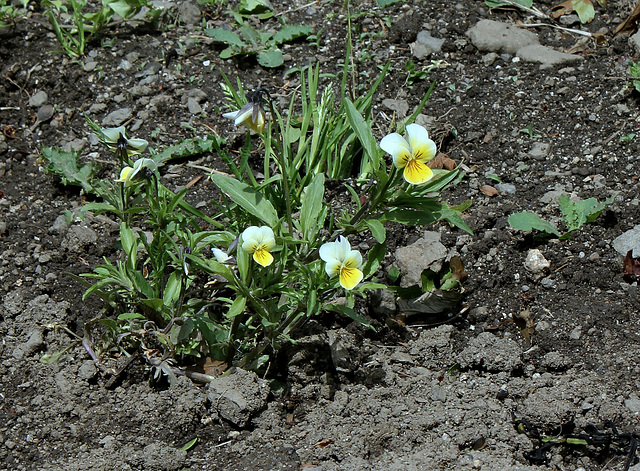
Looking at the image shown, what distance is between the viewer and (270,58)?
385 cm

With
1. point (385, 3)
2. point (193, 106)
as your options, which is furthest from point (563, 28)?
point (193, 106)

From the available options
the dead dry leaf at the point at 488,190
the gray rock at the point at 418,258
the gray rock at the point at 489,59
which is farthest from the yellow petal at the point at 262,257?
the gray rock at the point at 489,59

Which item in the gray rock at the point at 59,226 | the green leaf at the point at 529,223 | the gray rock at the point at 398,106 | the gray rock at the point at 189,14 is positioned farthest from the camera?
the gray rock at the point at 189,14

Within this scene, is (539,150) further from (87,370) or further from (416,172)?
(87,370)

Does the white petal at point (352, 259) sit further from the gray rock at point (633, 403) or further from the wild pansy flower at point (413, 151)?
the gray rock at point (633, 403)

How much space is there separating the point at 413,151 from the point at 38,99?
8.59 feet

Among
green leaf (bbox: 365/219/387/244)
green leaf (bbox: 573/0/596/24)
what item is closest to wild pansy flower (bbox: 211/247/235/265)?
green leaf (bbox: 365/219/387/244)

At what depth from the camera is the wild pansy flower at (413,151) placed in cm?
201

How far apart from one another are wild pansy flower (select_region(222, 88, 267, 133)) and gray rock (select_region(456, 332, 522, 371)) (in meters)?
1.26

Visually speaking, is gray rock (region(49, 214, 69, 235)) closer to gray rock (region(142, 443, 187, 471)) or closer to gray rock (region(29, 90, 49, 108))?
gray rock (region(29, 90, 49, 108))

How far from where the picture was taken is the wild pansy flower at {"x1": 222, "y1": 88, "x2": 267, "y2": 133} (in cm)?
206

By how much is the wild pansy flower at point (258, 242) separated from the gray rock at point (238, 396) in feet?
1.98

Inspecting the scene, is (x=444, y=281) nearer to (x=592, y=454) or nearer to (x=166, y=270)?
(x=592, y=454)

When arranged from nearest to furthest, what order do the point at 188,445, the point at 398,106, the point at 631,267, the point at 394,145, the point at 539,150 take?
the point at 394,145, the point at 188,445, the point at 631,267, the point at 539,150, the point at 398,106
